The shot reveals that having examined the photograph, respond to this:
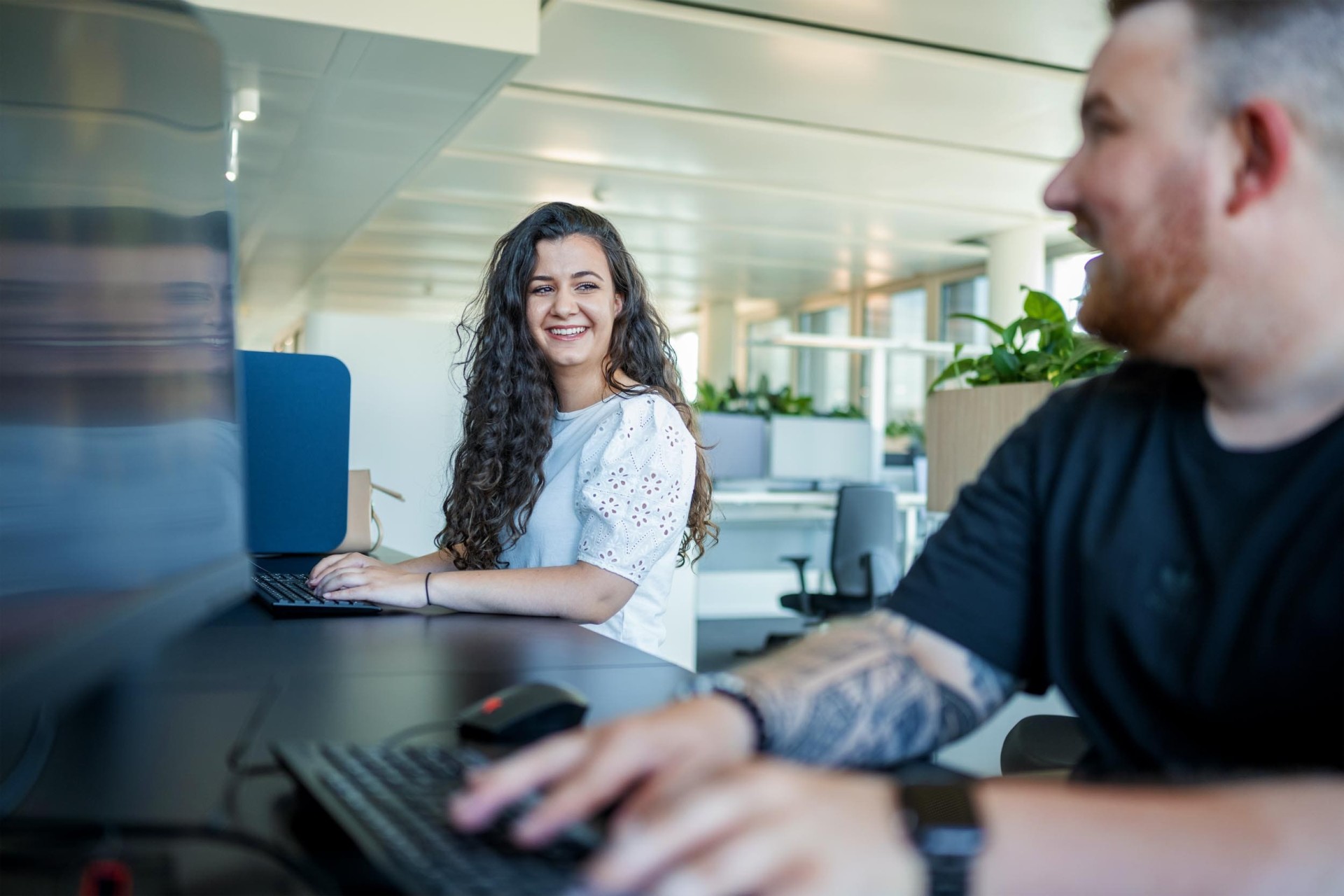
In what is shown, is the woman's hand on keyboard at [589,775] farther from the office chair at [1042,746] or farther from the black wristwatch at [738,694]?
the office chair at [1042,746]

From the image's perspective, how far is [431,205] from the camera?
25.4 ft

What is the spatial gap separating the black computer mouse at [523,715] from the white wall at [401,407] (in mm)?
1961

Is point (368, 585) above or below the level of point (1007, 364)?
below

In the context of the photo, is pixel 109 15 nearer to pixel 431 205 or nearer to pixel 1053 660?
pixel 1053 660

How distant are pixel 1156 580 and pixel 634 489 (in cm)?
92

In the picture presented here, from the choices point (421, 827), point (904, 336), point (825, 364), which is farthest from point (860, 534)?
point (825, 364)

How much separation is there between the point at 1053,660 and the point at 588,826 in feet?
1.52

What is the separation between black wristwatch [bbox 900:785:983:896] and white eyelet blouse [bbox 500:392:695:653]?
1.08 metres

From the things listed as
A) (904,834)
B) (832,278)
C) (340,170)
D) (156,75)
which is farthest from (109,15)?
(832,278)

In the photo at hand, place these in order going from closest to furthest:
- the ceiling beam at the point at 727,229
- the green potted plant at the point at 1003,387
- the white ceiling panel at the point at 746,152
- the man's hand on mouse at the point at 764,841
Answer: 1. the man's hand on mouse at the point at 764,841
2. the green potted plant at the point at 1003,387
3. the white ceiling panel at the point at 746,152
4. the ceiling beam at the point at 727,229

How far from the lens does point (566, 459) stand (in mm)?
1784

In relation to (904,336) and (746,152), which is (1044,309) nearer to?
(746,152)

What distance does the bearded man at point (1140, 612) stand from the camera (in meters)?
0.50

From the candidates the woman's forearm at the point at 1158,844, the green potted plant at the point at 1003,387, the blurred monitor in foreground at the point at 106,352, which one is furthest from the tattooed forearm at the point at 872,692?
the green potted plant at the point at 1003,387
